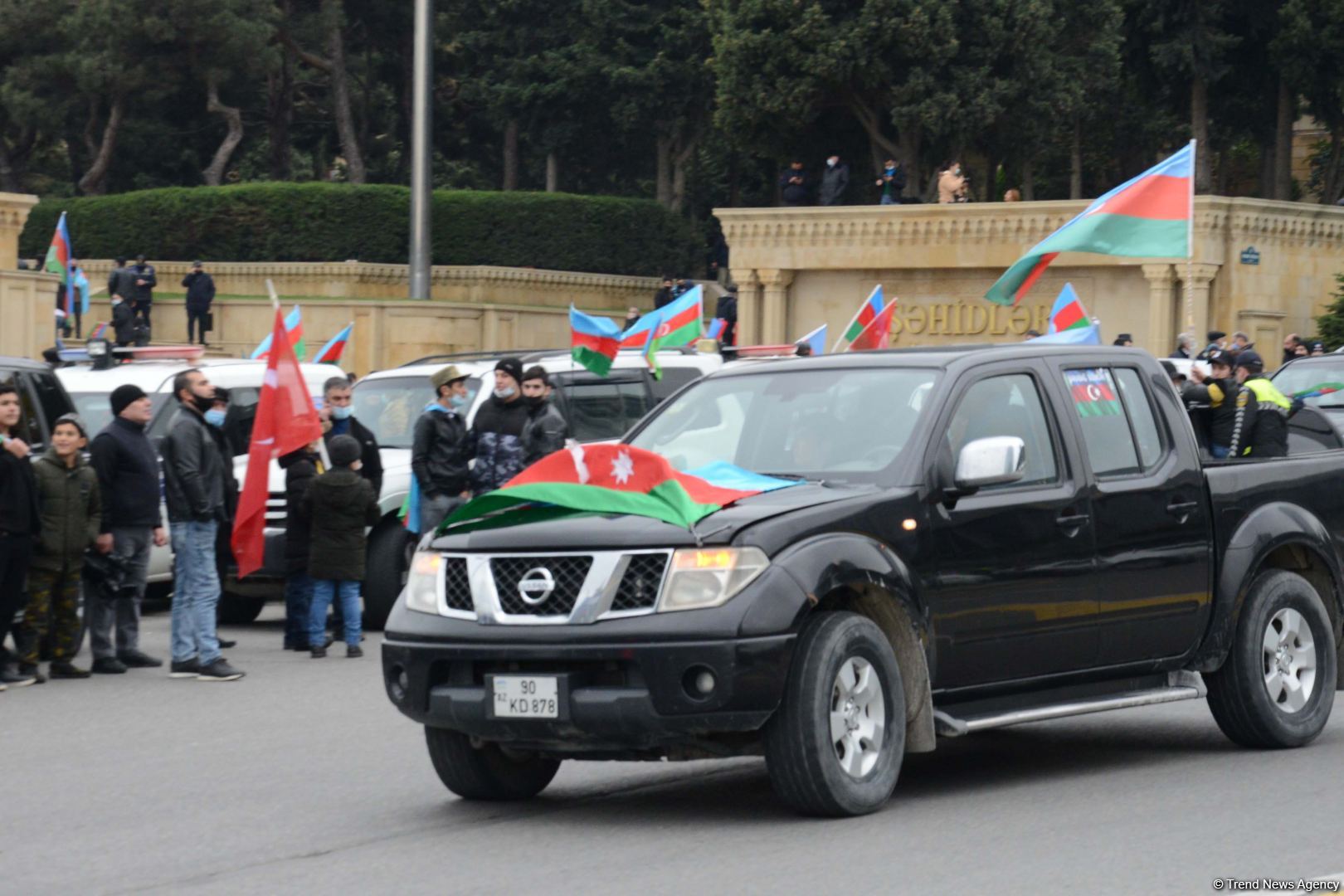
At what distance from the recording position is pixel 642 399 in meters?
17.7

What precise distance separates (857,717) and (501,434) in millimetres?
7909

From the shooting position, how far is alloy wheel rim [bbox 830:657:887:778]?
7590 mm

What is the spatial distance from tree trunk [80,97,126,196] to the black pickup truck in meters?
48.0

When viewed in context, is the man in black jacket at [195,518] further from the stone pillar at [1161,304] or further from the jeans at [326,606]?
the stone pillar at [1161,304]

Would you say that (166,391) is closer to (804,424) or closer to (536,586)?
(804,424)

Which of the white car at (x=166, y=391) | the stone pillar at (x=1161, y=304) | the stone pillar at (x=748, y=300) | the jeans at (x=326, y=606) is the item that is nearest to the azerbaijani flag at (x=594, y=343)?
the white car at (x=166, y=391)

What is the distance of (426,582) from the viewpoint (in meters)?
8.03

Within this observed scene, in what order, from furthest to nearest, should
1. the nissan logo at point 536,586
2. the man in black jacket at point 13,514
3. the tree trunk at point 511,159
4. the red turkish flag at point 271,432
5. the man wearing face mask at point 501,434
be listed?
the tree trunk at point 511,159 < the man wearing face mask at point 501,434 < the red turkish flag at point 271,432 < the man in black jacket at point 13,514 < the nissan logo at point 536,586

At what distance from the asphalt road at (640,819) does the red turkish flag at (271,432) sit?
8.67ft

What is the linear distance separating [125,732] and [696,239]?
4519cm

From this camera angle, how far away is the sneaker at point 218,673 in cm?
1290

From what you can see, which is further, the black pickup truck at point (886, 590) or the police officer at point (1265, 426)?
the police officer at point (1265, 426)

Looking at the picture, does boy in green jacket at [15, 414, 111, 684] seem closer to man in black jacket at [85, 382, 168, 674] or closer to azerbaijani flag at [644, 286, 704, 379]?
man in black jacket at [85, 382, 168, 674]
